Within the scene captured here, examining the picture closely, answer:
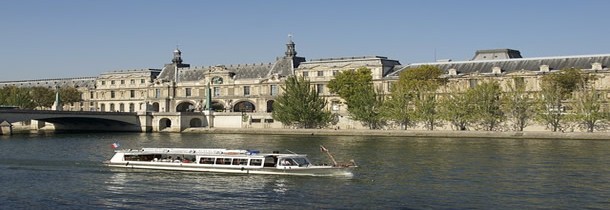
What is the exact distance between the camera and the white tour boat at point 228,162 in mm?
54719

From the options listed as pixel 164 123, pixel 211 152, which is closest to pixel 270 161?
pixel 211 152

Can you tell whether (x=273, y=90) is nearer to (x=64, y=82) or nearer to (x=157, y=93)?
(x=157, y=93)

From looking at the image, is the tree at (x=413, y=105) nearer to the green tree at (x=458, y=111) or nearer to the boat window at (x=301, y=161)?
the green tree at (x=458, y=111)

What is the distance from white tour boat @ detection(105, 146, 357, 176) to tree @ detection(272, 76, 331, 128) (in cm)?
6529

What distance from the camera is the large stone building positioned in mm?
130875

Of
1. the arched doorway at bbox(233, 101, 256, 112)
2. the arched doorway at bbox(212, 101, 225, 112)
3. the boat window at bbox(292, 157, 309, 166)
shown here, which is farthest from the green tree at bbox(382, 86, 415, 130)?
the boat window at bbox(292, 157, 309, 166)

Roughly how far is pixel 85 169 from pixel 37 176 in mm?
5256

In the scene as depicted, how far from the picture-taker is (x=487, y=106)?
367 ft

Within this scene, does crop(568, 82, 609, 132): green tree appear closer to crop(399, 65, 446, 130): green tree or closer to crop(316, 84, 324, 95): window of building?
crop(399, 65, 446, 130): green tree

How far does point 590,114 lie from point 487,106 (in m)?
13.5

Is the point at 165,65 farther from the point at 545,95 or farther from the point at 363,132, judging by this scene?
the point at 545,95

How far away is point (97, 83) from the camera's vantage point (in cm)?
18162

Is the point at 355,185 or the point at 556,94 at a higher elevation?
the point at 556,94

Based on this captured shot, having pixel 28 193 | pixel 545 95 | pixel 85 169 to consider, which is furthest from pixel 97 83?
pixel 28 193
